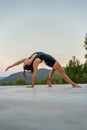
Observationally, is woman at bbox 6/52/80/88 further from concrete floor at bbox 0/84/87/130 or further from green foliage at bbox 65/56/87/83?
green foliage at bbox 65/56/87/83

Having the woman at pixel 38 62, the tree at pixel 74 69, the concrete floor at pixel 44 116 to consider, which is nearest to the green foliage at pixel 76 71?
the tree at pixel 74 69

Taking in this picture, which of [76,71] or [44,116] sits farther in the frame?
[76,71]

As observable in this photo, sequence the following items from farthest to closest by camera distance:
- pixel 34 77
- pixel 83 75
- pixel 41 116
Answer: pixel 83 75 → pixel 34 77 → pixel 41 116

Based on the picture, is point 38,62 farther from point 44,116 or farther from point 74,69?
point 74,69

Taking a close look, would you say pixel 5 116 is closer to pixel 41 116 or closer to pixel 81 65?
pixel 41 116

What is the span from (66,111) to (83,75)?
1980 centimetres

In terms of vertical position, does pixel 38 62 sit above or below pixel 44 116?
above

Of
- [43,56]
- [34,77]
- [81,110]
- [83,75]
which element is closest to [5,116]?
[81,110]

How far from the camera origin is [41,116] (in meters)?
3.33

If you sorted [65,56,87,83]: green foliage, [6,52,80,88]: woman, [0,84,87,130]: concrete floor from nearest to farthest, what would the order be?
[0,84,87,130]: concrete floor < [6,52,80,88]: woman < [65,56,87,83]: green foliage

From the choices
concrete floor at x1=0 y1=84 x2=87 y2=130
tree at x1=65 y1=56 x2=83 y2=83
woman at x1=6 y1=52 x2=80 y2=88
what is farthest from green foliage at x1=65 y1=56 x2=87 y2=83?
concrete floor at x1=0 y1=84 x2=87 y2=130

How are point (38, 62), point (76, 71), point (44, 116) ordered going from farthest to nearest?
point (76, 71), point (38, 62), point (44, 116)

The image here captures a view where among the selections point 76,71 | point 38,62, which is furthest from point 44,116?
point 76,71

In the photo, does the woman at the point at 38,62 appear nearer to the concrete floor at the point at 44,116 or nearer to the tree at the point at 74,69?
the concrete floor at the point at 44,116
